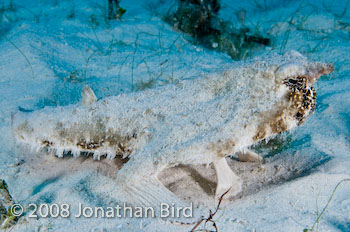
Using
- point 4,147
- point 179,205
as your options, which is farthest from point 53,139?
point 179,205

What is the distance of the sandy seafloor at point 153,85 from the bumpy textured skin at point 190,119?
1.21ft

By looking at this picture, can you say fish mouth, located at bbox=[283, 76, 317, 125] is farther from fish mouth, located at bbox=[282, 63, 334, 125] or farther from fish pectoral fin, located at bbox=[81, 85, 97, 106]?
fish pectoral fin, located at bbox=[81, 85, 97, 106]

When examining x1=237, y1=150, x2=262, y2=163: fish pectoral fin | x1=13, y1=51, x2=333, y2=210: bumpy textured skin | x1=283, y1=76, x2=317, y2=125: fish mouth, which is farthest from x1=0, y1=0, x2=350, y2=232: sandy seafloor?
x1=283, y1=76, x2=317, y2=125: fish mouth

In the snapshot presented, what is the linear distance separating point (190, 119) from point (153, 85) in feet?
7.37

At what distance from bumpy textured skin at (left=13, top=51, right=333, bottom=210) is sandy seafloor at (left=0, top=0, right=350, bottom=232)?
37cm

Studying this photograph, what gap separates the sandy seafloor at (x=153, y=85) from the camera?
103 inches

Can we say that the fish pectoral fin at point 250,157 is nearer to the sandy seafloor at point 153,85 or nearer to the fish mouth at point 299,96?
the sandy seafloor at point 153,85

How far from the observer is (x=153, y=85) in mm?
5000

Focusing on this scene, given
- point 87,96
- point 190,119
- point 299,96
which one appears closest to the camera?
point 299,96

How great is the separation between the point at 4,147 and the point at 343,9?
8.82m

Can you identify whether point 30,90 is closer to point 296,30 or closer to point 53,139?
point 53,139

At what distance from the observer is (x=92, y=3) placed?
9.03 m

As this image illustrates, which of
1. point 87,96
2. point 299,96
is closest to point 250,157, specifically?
point 299,96

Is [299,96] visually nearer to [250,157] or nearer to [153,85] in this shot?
[250,157]
